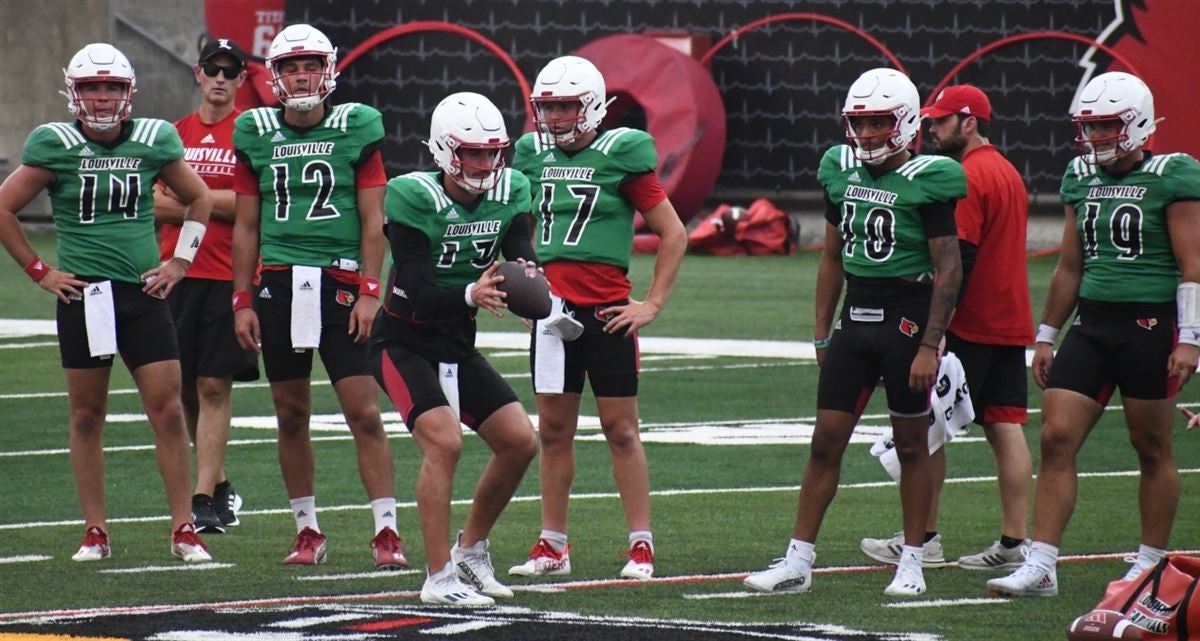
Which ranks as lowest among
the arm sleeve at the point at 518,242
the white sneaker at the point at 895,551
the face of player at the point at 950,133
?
the white sneaker at the point at 895,551

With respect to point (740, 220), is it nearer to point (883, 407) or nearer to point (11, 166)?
point (11, 166)

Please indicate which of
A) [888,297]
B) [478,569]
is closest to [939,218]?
[888,297]

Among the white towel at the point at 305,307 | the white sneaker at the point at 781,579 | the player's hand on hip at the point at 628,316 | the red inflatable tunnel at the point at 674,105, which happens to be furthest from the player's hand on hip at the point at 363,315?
the red inflatable tunnel at the point at 674,105

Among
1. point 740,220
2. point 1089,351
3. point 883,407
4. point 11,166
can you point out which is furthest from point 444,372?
point 11,166

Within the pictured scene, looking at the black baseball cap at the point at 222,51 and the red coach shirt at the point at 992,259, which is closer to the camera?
the red coach shirt at the point at 992,259

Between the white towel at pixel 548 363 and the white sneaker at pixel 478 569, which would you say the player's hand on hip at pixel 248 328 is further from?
the white sneaker at pixel 478 569

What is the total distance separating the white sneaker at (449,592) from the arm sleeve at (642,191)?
160 cm

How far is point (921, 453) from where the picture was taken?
726 centimetres

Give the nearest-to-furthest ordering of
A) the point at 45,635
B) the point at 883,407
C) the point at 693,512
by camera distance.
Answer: the point at 45,635, the point at 693,512, the point at 883,407

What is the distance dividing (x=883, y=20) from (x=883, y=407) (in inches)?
518

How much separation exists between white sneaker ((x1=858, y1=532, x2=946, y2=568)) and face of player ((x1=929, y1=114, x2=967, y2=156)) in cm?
145

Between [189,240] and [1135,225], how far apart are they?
11.3 feet

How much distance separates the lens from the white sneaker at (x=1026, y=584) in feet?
23.0

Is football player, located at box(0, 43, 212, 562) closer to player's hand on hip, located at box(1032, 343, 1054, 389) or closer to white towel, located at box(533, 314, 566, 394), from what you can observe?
white towel, located at box(533, 314, 566, 394)
